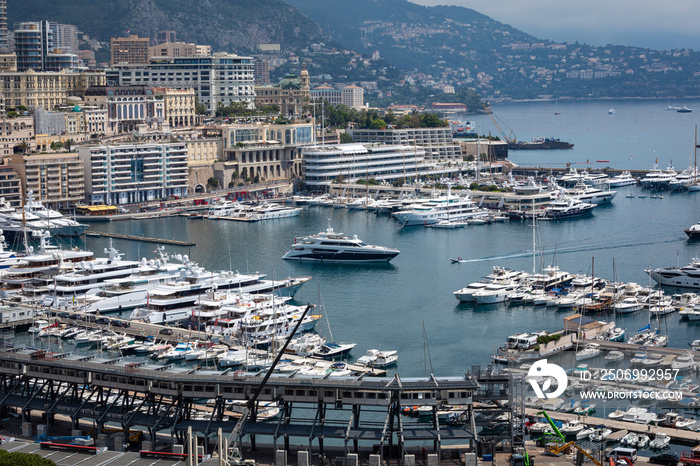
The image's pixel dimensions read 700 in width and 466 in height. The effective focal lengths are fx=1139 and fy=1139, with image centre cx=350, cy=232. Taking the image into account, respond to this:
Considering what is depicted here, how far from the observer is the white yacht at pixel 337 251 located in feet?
132

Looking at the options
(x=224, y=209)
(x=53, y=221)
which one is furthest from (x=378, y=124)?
(x=53, y=221)

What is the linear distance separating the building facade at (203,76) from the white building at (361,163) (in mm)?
11639

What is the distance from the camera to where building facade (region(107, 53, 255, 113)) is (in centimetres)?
7169

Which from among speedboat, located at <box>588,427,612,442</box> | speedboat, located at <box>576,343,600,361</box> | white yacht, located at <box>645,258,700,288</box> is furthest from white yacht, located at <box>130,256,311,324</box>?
speedboat, located at <box>588,427,612,442</box>

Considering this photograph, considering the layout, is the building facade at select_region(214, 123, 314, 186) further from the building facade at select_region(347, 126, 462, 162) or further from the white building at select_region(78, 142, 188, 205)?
the building facade at select_region(347, 126, 462, 162)

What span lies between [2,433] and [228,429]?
3.95 meters

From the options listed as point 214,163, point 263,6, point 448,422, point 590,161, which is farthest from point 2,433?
point 263,6

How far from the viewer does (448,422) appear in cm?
2067

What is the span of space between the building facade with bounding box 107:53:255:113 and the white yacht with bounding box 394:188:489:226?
24803mm

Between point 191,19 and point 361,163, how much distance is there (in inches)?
3025

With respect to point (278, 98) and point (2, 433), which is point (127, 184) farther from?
point (2, 433)

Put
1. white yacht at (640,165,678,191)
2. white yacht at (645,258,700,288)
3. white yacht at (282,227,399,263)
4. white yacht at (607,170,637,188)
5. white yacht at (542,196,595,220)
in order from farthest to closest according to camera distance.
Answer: white yacht at (607,170,637,188), white yacht at (640,165,678,191), white yacht at (542,196,595,220), white yacht at (282,227,399,263), white yacht at (645,258,700,288)

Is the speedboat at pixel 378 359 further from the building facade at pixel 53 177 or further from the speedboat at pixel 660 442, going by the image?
the building facade at pixel 53 177

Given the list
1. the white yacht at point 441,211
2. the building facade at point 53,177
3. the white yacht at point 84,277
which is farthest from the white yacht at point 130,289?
the building facade at point 53,177
